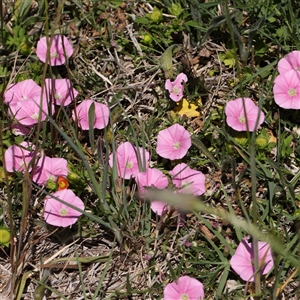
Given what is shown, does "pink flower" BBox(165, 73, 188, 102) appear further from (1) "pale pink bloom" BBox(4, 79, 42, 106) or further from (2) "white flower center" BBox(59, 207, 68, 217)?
(2) "white flower center" BBox(59, 207, 68, 217)

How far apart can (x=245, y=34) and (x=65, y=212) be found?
111cm

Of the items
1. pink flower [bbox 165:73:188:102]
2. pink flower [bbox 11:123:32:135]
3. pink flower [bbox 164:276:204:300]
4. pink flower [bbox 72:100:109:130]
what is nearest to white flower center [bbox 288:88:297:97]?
pink flower [bbox 165:73:188:102]

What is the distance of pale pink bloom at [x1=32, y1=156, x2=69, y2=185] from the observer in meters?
2.12

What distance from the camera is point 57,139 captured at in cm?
223

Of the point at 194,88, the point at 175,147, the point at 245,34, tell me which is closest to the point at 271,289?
the point at 175,147

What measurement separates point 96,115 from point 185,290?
2.59 ft

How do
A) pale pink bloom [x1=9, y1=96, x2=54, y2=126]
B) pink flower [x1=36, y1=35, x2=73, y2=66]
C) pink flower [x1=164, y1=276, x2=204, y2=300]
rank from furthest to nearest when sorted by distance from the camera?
pink flower [x1=36, y1=35, x2=73, y2=66], pale pink bloom [x1=9, y1=96, x2=54, y2=126], pink flower [x1=164, y1=276, x2=204, y2=300]

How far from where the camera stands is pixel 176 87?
233 centimetres

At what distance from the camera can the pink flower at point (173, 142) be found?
2.14 meters

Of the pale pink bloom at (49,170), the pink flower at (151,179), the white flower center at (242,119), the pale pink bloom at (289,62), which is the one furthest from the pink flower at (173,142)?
the pale pink bloom at (289,62)

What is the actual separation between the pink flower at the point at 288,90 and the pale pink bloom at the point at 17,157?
0.97 meters

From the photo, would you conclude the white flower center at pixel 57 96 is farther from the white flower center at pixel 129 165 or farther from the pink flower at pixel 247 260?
the pink flower at pixel 247 260

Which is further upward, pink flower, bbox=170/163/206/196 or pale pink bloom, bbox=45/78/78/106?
pale pink bloom, bbox=45/78/78/106

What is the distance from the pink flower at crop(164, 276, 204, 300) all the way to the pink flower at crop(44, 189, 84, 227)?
1.32 ft
